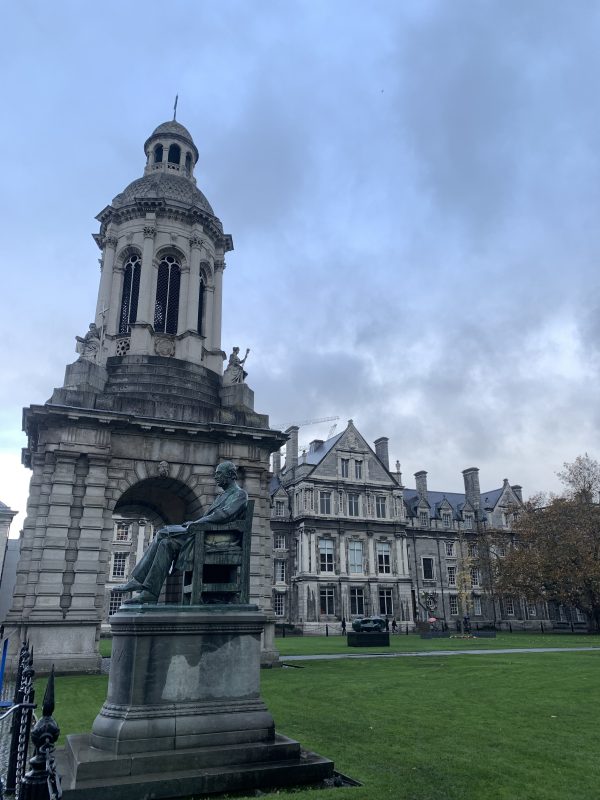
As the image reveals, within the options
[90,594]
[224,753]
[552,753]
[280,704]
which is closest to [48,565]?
[90,594]

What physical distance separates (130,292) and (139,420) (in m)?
7.62

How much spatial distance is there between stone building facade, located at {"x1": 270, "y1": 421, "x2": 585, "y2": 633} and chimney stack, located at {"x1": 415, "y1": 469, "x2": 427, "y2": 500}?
127 mm

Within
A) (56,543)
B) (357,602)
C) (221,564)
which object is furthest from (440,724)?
(357,602)

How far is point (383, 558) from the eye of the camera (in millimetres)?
61406

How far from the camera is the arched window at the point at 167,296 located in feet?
88.3

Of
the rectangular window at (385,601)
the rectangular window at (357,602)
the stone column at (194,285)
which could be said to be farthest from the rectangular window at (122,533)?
the stone column at (194,285)

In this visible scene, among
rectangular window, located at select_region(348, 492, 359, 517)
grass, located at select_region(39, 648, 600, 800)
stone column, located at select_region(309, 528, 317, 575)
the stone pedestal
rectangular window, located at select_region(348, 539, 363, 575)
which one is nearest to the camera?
Result: the stone pedestal

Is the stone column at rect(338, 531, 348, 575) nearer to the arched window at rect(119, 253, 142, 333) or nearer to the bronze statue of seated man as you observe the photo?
the arched window at rect(119, 253, 142, 333)

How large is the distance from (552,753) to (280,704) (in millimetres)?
6257

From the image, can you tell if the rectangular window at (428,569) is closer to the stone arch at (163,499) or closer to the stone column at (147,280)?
the stone arch at (163,499)

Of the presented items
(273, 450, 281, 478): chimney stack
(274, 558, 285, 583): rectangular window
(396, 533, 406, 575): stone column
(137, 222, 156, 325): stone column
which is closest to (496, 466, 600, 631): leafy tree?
(396, 533, 406, 575): stone column

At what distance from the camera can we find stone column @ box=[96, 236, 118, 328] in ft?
88.5

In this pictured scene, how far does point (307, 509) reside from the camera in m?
59.5

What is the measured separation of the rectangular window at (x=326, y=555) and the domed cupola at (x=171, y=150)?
128 ft
